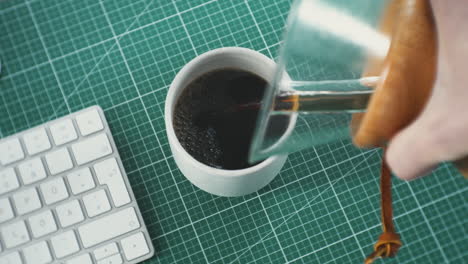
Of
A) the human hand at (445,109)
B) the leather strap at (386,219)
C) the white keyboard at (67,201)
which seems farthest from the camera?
the white keyboard at (67,201)

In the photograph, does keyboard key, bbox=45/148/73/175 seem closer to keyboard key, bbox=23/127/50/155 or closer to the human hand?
keyboard key, bbox=23/127/50/155

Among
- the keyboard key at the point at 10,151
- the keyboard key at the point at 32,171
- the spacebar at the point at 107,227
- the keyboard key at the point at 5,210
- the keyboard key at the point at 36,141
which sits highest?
the keyboard key at the point at 36,141

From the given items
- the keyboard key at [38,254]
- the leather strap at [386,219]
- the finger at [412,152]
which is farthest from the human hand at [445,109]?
the keyboard key at [38,254]

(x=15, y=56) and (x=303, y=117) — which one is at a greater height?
(x=303, y=117)

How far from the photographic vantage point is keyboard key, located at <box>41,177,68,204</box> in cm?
60

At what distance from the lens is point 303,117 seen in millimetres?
414

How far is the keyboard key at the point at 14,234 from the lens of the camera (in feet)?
1.94

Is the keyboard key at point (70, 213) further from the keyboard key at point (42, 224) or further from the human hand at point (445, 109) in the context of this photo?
the human hand at point (445, 109)

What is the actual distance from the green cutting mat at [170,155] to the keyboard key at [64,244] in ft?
0.26

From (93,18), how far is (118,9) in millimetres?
31

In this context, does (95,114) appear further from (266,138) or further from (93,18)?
(266,138)

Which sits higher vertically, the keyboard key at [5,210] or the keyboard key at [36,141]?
the keyboard key at [36,141]

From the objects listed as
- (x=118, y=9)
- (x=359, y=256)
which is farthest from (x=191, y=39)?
(x=359, y=256)

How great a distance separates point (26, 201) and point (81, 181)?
0.20ft
